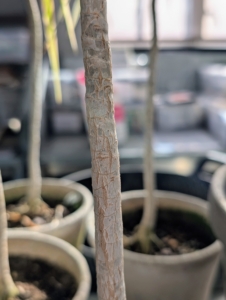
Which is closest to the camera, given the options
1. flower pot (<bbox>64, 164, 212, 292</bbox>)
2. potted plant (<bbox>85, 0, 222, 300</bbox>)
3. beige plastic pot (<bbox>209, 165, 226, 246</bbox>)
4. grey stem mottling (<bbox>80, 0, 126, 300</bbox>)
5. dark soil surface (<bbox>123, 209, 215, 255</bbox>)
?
grey stem mottling (<bbox>80, 0, 126, 300</bbox>)

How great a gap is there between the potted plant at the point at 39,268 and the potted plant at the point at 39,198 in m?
0.06

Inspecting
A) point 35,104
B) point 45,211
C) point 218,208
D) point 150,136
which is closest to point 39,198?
point 45,211

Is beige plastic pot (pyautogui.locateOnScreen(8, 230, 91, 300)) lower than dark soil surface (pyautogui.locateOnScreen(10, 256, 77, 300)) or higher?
higher

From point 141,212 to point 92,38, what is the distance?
49cm

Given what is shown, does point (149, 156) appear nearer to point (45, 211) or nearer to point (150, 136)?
point (150, 136)

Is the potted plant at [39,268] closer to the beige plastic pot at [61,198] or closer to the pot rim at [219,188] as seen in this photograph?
the beige plastic pot at [61,198]

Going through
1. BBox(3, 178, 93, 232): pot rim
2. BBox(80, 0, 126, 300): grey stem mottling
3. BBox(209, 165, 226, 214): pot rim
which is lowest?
BBox(3, 178, 93, 232): pot rim

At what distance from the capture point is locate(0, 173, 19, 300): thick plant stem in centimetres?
39

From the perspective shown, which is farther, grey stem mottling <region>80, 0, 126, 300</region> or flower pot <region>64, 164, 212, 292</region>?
flower pot <region>64, 164, 212, 292</region>

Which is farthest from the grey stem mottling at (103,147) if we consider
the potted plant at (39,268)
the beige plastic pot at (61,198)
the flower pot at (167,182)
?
the flower pot at (167,182)

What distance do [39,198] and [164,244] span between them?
0.81ft

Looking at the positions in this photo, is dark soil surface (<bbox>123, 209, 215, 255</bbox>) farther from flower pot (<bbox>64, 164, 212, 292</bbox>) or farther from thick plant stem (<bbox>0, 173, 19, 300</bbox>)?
thick plant stem (<bbox>0, 173, 19, 300</bbox>)

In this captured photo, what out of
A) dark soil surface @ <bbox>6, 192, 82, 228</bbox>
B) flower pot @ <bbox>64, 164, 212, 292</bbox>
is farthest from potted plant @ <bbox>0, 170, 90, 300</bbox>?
flower pot @ <bbox>64, 164, 212, 292</bbox>

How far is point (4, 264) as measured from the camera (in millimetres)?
398
